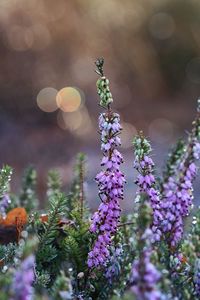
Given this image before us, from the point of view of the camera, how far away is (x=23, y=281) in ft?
5.43

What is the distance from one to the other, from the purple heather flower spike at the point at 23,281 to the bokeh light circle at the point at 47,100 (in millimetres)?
12486

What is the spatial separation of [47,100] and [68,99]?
0.63 metres

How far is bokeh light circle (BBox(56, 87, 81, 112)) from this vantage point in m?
14.4

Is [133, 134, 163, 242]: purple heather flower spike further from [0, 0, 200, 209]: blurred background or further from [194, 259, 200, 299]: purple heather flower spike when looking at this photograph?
[0, 0, 200, 209]: blurred background

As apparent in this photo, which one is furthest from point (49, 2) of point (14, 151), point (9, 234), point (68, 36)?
point (9, 234)

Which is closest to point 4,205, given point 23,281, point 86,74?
point 23,281

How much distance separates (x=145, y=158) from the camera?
227 centimetres

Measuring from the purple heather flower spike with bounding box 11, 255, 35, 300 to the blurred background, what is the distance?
8.70m

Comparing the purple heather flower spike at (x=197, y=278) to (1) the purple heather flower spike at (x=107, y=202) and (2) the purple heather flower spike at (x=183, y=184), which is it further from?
(1) the purple heather flower spike at (x=107, y=202)

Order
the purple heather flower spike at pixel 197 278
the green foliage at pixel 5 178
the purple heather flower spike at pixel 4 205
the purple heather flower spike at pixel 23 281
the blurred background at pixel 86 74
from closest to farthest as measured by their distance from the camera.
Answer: the purple heather flower spike at pixel 23 281 → the purple heather flower spike at pixel 197 278 → the green foliage at pixel 5 178 → the purple heather flower spike at pixel 4 205 → the blurred background at pixel 86 74

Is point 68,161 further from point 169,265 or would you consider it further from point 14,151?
point 169,265

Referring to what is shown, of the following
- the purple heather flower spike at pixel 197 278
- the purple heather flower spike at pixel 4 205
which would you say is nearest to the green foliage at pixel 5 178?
the purple heather flower spike at pixel 4 205

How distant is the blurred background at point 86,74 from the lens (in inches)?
531

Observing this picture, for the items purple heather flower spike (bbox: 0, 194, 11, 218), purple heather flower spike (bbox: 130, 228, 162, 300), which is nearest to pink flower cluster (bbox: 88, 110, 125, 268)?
purple heather flower spike (bbox: 130, 228, 162, 300)
